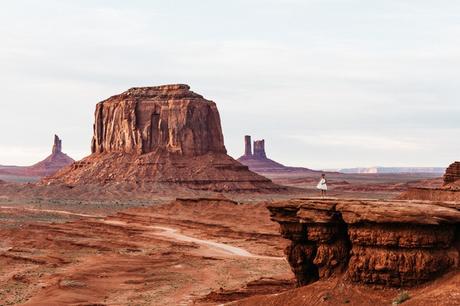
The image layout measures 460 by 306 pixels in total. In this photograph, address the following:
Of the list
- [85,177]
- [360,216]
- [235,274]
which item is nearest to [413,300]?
[360,216]

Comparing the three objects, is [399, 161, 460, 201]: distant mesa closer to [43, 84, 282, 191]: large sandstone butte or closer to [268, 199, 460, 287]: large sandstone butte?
[268, 199, 460, 287]: large sandstone butte

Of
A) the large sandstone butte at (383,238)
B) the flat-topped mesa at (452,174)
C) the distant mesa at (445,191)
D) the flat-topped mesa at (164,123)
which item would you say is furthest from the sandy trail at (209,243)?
the flat-topped mesa at (164,123)

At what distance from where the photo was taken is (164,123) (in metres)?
152

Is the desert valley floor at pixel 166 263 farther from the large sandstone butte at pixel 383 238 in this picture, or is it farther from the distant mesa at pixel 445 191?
the distant mesa at pixel 445 191

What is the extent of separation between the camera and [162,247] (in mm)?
58531

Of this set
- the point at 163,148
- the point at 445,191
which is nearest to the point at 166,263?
the point at 445,191

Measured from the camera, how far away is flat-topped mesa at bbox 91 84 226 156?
14950 cm

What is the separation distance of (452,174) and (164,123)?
→ 105 metres

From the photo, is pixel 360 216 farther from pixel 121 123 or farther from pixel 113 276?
pixel 121 123

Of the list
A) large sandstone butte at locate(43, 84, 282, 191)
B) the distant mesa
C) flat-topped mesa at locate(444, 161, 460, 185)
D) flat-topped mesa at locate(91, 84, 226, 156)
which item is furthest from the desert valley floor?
flat-topped mesa at locate(91, 84, 226, 156)

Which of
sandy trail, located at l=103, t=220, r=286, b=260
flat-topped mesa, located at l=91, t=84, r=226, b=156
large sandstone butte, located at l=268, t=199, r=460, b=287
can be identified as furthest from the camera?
flat-topped mesa, located at l=91, t=84, r=226, b=156

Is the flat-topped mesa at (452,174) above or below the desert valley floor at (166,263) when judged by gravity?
above

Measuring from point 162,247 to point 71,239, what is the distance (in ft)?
31.6

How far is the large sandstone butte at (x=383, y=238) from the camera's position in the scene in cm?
2217
